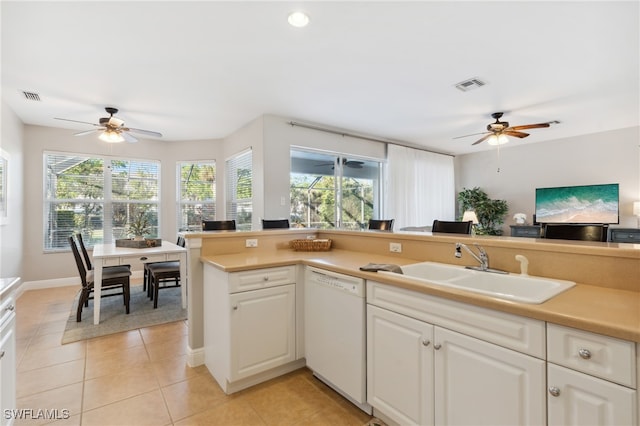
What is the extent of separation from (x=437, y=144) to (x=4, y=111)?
714cm

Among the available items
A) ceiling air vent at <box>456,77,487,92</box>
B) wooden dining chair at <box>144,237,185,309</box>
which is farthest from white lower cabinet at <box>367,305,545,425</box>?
wooden dining chair at <box>144,237,185,309</box>

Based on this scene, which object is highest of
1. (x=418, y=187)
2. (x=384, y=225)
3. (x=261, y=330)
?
(x=418, y=187)

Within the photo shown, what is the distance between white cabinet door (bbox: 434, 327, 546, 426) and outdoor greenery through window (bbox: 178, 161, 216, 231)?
5.54 meters

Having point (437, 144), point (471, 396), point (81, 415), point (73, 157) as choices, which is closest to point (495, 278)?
point (471, 396)

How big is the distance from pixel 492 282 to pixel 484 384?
1.92ft

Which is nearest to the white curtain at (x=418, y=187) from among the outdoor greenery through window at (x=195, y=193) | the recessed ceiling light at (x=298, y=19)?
the outdoor greenery through window at (x=195, y=193)

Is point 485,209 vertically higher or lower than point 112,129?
lower

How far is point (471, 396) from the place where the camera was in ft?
4.18

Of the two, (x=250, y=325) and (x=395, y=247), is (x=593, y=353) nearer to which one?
(x=395, y=247)

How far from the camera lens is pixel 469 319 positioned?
1.28 m

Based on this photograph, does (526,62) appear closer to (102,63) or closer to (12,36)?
(102,63)

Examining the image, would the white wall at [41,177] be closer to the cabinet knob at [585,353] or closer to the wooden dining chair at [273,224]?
the wooden dining chair at [273,224]

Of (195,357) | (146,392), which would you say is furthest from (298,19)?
(146,392)

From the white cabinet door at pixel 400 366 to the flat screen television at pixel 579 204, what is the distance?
5.89m
